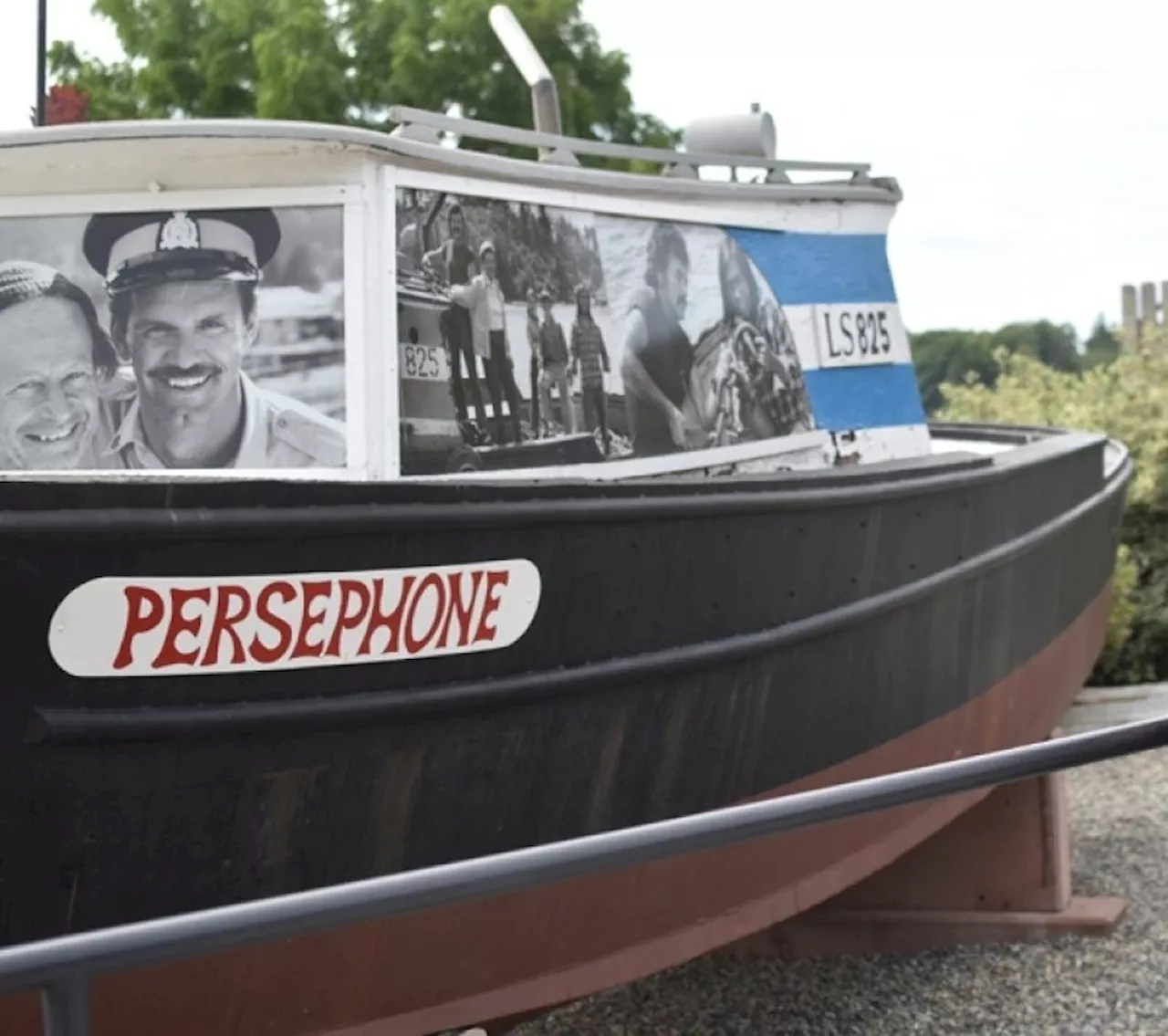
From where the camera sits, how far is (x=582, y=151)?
512 cm

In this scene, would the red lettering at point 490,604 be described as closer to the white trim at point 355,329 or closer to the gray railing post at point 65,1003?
the white trim at point 355,329

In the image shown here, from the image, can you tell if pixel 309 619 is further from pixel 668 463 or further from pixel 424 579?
pixel 668 463

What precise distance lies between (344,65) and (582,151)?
1839 centimetres

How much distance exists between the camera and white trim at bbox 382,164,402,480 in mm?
4254

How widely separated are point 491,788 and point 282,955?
23.3 inches

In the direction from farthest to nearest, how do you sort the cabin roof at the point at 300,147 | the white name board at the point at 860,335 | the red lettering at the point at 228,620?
the white name board at the point at 860,335, the cabin roof at the point at 300,147, the red lettering at the point at 228,620

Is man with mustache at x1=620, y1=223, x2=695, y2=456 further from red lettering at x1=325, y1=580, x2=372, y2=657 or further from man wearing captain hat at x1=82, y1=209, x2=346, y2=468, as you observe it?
red lettering at x1=325, y1=580, x2=372, y2=657

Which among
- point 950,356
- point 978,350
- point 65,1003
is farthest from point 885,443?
point 950,356

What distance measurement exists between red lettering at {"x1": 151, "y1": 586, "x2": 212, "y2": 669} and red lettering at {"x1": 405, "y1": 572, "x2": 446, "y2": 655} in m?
0.47

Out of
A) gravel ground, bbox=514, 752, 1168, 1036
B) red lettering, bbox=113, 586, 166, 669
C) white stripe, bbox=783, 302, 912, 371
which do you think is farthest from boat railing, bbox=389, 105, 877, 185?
gravel ground, bbox=514, 752, 1168, 1036

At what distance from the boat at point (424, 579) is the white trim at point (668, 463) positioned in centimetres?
2

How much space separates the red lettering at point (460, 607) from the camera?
146 inches

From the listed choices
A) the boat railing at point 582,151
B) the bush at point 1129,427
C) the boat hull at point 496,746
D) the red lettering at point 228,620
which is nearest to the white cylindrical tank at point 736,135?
the boat railing at point 582,151

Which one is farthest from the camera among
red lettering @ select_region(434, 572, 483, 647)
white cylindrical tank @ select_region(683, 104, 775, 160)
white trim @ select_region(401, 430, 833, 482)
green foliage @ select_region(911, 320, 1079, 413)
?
green foliage @ select_region(911, 320, 1079, 413)
